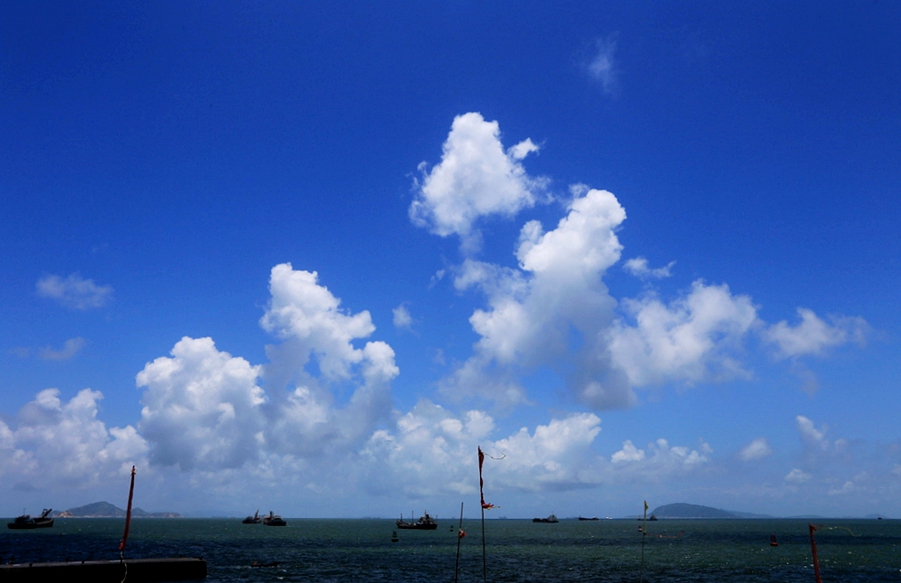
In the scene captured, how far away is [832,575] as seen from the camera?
2857 inches

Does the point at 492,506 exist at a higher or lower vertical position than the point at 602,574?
higher

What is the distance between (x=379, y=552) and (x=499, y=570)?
124ft

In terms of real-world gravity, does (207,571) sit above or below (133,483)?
below

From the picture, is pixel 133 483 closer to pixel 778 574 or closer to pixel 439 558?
pixel 439 558

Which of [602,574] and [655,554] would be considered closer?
[602,574]

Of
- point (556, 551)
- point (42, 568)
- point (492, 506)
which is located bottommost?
point (556, 551)

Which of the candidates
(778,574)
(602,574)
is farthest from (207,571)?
(778,574)

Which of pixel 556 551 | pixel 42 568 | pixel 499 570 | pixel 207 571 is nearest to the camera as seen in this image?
pixel 42 568

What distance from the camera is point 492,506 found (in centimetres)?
3569

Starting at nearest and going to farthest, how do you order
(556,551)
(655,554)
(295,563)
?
(295,563) < (655,554) < (556,551)

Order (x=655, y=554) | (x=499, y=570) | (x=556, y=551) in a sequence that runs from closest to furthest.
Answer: (x=499, y=570) → (x=655, y=554) → (x=556, y=551)

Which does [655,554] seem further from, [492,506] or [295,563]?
[492,506]

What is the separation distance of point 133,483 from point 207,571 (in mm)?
40948

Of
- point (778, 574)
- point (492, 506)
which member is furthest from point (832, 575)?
point (492, 506)
